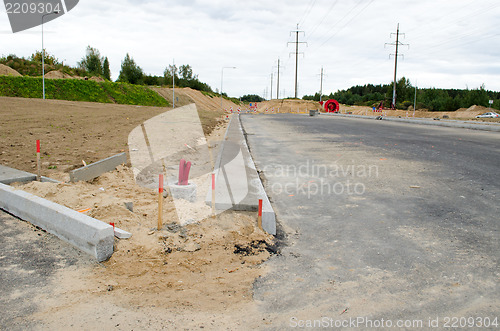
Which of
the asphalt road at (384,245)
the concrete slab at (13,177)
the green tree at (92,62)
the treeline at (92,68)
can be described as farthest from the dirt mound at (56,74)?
the asphalt road at (384,245)

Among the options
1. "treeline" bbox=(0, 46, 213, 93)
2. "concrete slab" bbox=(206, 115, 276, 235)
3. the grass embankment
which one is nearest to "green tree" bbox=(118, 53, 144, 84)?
"treeline" bbox=(0, 46, 213, 93)

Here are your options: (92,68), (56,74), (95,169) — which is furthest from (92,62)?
(95,169)

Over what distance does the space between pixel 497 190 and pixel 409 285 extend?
4.84 m

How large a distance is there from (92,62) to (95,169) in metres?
73.2

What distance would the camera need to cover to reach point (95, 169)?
774cm

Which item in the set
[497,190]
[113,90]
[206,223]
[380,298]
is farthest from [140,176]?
[113,90]

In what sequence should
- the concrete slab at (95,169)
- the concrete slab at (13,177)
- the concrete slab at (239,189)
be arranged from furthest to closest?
the concrete slab at (95,169)
the concrete slab at (13,177)
the concrete slab at (239,189)

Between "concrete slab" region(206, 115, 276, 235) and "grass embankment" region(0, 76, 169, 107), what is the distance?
44.6 m

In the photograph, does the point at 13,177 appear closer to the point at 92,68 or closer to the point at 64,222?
the point at 64,222

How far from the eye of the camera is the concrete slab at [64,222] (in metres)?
4.12

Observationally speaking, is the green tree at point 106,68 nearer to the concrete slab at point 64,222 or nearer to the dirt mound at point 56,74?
the dirt mound at point 56,74

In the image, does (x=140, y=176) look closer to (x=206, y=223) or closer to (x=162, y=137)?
(x=206, y=223)

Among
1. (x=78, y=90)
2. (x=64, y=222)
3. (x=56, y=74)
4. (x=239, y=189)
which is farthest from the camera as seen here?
(x=56, y=74)

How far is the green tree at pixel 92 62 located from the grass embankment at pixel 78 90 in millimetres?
14012
